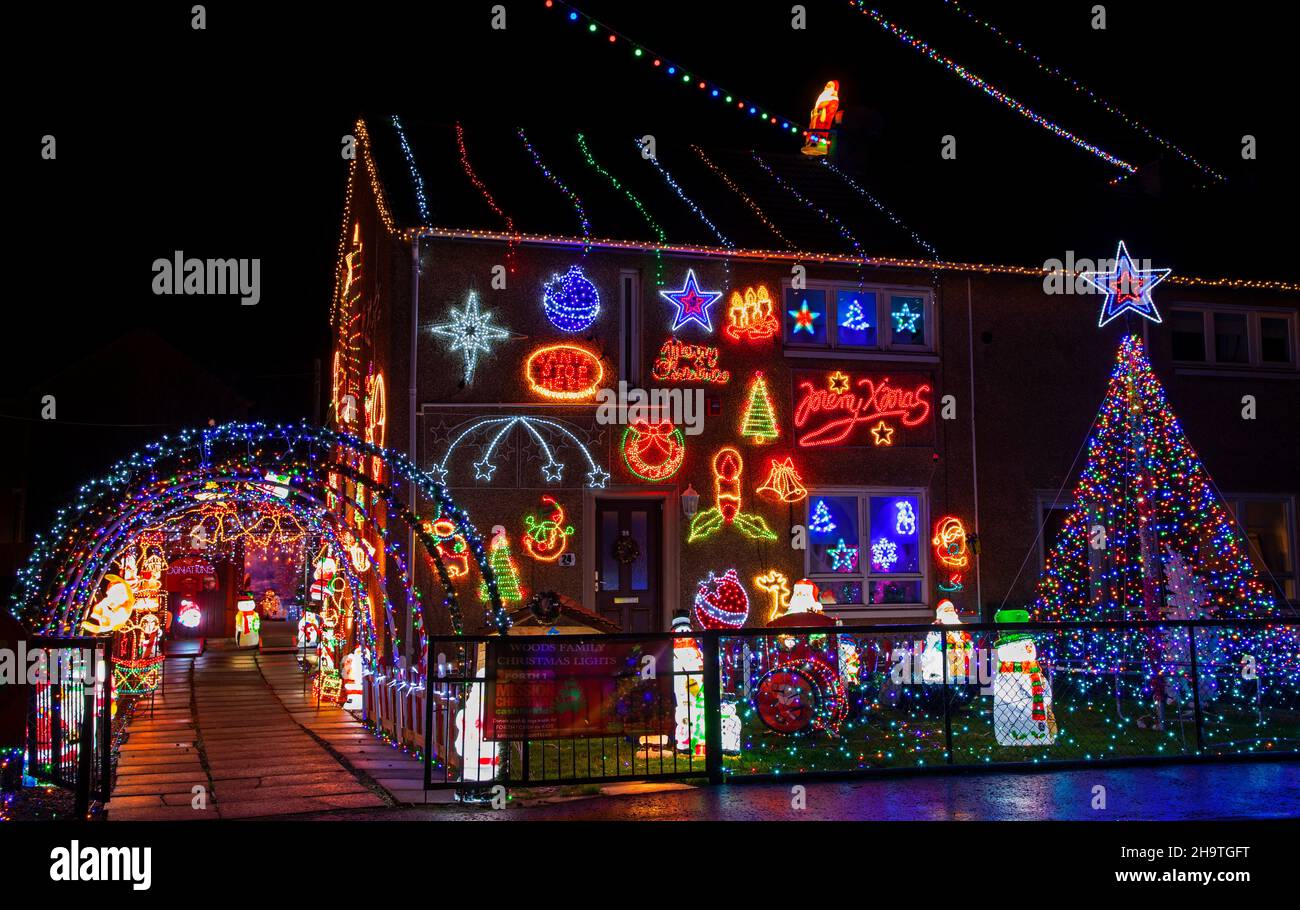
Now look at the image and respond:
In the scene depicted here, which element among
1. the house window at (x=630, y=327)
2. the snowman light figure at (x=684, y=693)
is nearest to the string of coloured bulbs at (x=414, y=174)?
the house window at (x=630, y=327)

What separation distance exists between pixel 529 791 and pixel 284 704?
860 centimetres

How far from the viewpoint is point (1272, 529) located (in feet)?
58.6

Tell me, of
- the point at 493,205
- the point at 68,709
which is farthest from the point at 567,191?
the point at 68,709

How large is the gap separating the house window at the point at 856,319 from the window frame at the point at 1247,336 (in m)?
4.21

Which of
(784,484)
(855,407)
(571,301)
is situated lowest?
(784,484)

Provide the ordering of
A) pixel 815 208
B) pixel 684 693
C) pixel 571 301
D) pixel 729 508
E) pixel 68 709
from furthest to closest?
pixel 815 208
pixel 729 508
pixel 571 301
pixel 684 693
pixel 68 709

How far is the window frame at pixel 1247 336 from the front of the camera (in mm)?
17953

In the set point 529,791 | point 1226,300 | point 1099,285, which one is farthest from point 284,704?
point 1226,300

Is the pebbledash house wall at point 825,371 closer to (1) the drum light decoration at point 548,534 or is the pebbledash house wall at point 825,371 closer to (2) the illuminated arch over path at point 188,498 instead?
(1) the drum light decoration at point 548,534

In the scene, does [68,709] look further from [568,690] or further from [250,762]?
[568,690]

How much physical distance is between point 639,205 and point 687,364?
101 inches

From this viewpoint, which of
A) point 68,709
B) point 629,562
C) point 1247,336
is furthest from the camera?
point 1247,336

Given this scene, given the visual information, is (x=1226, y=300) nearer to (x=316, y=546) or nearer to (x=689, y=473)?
(x=689, y=473)
